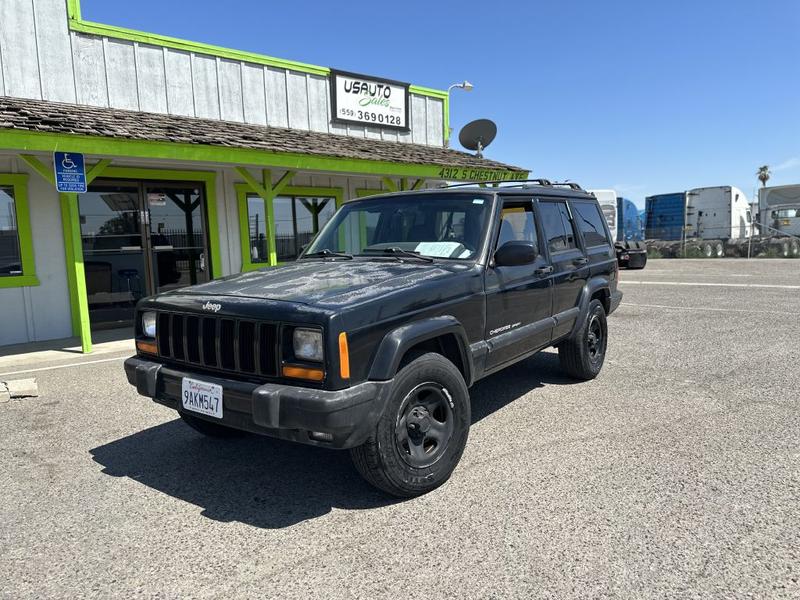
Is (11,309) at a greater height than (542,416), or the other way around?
(11,309)

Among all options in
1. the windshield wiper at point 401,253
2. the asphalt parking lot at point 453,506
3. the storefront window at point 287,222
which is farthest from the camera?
the storefront window at point 287,222

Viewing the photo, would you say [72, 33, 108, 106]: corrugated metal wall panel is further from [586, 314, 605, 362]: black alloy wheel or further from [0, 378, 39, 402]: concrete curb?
[586, 314, 605, 362]: black alloy wheel

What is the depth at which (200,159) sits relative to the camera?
8062mm

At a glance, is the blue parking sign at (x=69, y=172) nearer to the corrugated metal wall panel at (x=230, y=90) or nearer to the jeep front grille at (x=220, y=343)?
the corrugated metal wall panel at (x=230, y=90)

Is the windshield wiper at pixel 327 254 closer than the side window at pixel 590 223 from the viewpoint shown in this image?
Yes

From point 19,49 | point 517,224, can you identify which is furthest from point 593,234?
point 19,49

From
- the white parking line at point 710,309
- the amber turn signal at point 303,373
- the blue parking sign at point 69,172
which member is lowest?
the white parking line at point 710,309

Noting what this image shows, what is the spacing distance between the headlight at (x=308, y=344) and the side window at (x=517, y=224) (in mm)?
1801

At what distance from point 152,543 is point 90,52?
9.11 metres

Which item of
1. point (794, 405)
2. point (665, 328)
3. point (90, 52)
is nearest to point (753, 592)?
point (794, 405)

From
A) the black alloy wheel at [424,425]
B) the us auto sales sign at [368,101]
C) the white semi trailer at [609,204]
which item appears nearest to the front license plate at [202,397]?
the black alloy wheel at [424,425]

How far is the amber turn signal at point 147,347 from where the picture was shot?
3555 mm

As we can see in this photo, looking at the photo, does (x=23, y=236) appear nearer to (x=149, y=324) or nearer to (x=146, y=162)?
(x=146, y=162)

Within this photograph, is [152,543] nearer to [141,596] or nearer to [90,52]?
[141,596]
